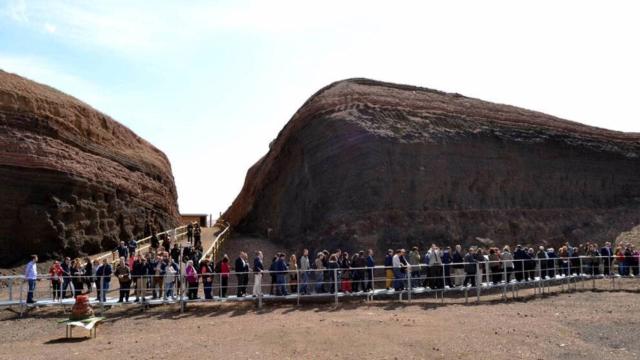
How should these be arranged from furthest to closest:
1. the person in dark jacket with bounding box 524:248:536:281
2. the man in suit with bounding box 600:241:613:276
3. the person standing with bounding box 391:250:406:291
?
the man in suit with bounding box 600:241:613:276 → the person in dark jacket with bounding box 524:248:536:281 → the person standing with bounding box 391:250:406:291

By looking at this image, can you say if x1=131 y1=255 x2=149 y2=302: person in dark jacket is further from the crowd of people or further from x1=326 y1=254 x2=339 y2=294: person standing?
x1=326 y1=254 x2=339 y2=294: person standing

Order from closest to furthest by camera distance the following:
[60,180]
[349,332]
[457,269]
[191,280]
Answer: [349,332]
[191,280]
[457,269]
[60,180]

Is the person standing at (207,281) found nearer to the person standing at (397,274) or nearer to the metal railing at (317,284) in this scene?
the metal railing at (317,284)

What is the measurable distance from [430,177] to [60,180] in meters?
18.3

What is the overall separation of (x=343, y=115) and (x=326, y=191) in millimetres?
5013

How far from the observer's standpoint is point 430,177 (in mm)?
33469

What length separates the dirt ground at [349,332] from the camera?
42.5 feet

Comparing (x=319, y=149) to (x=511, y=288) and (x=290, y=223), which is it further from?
(x=511, y=288)

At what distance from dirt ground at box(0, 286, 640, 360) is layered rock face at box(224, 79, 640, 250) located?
37.9ft

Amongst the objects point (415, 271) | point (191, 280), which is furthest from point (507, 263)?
point (191, 280)

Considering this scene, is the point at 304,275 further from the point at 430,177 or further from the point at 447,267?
the point at 430,177

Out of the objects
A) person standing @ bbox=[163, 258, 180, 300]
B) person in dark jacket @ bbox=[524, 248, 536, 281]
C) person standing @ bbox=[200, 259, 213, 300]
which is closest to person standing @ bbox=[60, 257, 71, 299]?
person standing @ bbox=[163, 258, 180, 300]

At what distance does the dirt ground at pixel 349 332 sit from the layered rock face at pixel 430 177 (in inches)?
455

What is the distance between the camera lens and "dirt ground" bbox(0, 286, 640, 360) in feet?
42.5
